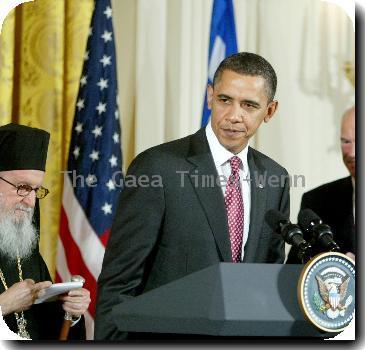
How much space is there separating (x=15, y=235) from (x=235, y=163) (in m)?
0.93

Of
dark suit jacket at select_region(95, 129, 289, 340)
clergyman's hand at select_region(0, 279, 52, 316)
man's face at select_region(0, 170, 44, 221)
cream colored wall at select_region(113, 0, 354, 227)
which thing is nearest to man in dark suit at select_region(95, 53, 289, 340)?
dark suit jacket at select_region(95, 129, 289, 340)

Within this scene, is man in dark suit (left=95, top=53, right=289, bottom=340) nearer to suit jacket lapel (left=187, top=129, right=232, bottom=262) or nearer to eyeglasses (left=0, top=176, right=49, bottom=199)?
suit jacket lapel (left=187, top=129, right=232, bottom=262)

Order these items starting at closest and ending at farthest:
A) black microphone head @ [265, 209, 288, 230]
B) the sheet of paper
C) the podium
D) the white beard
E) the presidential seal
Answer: the podium → the presidential seal → black microphone head @ [265, 209, 288, 230] → the sheet of paper → the white beard

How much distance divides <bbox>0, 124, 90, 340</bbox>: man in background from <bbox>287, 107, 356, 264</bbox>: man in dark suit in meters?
Answer: 1.05

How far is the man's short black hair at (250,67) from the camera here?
10.2 feet

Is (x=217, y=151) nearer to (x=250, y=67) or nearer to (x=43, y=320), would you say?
(x=250, y=67)

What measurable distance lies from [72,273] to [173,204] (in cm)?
54

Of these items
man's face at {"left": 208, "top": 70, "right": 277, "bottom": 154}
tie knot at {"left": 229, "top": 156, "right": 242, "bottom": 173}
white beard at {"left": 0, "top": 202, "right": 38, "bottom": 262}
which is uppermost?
man's face at {"left": 208, "top": 70, "right": 277, "bottom": 154}

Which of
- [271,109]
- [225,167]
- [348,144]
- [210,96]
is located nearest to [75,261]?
[225,167]

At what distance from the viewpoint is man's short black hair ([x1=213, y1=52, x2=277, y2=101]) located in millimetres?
3102

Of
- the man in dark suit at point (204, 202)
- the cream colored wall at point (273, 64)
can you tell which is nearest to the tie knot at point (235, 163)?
the man in dark suit at point (204, 202)

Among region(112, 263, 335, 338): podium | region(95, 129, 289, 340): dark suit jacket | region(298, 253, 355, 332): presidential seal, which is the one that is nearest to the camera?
region(112, 263, 335, 338): podium

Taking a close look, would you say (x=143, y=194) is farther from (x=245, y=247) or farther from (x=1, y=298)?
(x=1, y=298)

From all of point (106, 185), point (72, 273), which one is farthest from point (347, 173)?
point (72, 273)
